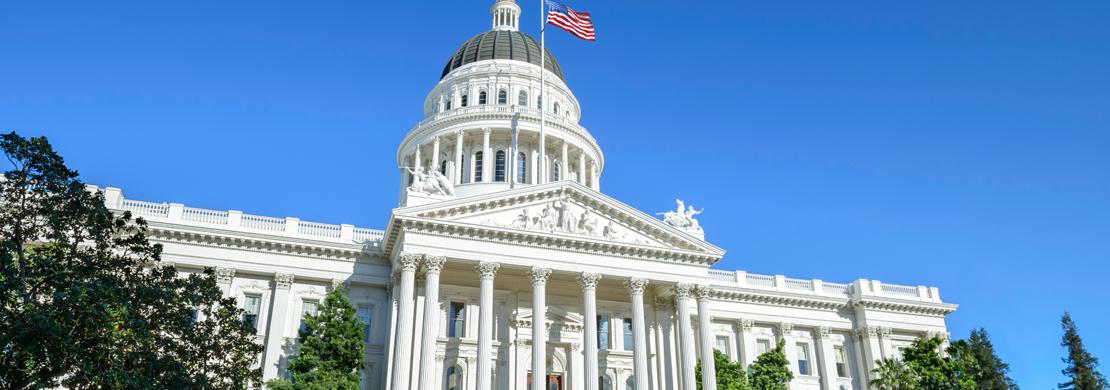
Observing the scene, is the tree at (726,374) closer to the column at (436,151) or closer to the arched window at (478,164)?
the arched window at (478,164)

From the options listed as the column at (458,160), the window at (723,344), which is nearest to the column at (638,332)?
the window at (723,344)

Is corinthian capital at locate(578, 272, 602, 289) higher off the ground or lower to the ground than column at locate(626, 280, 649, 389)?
higher

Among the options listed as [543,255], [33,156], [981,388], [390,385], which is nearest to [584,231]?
[543,255]

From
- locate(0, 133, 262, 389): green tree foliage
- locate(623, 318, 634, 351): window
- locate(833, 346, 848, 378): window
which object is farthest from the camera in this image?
locate(833, 346, 848, 378): window

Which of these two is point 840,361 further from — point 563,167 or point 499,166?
point 499,166

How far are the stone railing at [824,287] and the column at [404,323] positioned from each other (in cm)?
1865

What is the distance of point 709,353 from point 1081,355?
32.3 meters

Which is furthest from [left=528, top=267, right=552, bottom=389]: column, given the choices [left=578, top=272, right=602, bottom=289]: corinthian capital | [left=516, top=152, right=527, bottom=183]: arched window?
[left=516, top=152, right=527, bottom=183]: arched window

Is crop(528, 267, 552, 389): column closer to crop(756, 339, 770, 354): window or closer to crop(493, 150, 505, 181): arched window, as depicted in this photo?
crop(756, 339, 770, 354): window

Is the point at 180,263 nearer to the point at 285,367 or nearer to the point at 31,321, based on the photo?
the point at 285,367

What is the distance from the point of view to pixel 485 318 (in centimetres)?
3516

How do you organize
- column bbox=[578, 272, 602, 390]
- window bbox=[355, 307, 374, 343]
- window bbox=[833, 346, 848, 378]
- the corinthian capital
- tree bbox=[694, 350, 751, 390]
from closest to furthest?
column bbox=[578, 272, 602, 390], the corinthian capital, window bbox=[355, 307, 374, 343], tree bbox=[694, 350, 751, 390], window bbox=[833, 346, 848, 378]

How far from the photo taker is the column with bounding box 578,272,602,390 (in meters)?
35.0

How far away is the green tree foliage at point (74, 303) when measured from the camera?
17016mm
